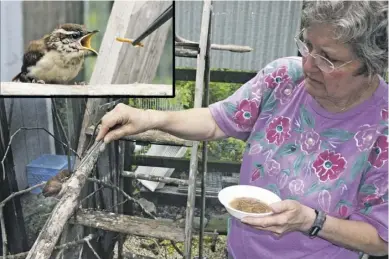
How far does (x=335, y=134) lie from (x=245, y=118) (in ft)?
0.76

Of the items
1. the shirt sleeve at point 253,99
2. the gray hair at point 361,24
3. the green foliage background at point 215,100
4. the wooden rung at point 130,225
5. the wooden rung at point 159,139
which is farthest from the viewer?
the green foliage background at point 215,100

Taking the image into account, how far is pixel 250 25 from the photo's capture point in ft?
5.01

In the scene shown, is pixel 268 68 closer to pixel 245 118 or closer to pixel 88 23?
pixel 245 118

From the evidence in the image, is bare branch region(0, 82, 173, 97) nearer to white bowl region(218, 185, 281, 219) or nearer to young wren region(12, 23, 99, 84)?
young wren region(12, 23, 99, 84)

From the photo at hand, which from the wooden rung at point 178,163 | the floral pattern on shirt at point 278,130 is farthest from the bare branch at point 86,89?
the wooden rung at point 178,163

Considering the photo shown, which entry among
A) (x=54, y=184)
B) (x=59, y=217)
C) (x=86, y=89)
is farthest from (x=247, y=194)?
(x=54, y=184)

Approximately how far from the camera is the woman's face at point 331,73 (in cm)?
74

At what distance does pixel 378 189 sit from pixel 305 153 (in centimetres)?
17

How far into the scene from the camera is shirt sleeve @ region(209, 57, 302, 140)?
93 cm

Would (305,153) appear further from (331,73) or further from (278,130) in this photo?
(331,73)

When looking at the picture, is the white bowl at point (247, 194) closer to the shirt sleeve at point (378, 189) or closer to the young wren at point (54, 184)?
the shirt sleeve at point (378, 189)

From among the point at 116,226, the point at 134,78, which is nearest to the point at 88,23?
the point at 134,78

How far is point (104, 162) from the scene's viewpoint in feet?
6.12

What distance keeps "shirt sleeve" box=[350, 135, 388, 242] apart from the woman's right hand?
1.79 ft
